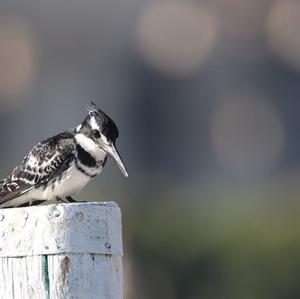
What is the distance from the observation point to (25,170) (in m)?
4.77

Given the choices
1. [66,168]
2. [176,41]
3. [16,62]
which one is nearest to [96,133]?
[66,168]

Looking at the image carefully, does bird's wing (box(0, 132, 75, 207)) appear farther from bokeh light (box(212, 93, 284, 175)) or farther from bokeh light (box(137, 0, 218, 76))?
bokeh light (box(137, 0, 218, 76))

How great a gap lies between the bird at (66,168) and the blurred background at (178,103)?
392 cm

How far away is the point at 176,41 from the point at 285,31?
1362mm

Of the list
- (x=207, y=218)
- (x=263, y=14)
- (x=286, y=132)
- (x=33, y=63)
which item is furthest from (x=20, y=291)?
(x=263, y=14)

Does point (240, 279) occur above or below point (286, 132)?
below

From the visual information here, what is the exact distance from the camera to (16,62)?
16500mm

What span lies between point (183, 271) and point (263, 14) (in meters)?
10.0

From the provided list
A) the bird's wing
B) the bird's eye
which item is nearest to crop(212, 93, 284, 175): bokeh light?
the bird's wing

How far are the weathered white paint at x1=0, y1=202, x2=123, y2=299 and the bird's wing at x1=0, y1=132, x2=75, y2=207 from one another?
167cm

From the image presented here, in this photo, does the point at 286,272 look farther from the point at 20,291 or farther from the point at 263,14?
the point at 263,14

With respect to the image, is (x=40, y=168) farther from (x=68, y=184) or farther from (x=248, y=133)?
(x=248, y=133)

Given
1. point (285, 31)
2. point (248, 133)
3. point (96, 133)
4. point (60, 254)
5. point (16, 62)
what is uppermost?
point (285, 31)

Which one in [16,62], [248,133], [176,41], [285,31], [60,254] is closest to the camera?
[60,254]
